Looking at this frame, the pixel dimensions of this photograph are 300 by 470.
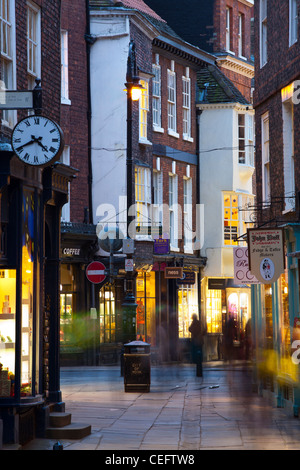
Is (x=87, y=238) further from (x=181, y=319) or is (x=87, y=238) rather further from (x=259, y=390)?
(x=259, y=390)

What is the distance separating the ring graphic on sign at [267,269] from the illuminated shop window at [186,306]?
20.9 meters

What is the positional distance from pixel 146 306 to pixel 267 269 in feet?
61.9

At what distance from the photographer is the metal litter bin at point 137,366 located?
23.1 m

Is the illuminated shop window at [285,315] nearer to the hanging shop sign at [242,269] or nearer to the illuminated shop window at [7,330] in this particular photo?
the hanging shop sign at [242,269]

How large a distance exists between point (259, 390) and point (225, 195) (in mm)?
19222

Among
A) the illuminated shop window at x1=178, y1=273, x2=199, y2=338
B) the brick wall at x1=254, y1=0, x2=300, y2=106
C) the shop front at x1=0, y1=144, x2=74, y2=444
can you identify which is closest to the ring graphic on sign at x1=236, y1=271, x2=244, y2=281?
the brick wall at x1=254, y1=0, x2=300, y2=106

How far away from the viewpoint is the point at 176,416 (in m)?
18.3

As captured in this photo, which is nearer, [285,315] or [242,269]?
[285,315]

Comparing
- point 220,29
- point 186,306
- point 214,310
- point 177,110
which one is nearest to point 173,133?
point 177,110

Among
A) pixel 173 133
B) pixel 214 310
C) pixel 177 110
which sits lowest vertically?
pixel 214 310

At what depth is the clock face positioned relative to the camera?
1369 cm

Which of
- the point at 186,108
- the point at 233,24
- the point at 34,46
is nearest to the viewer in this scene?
the point at 34,46

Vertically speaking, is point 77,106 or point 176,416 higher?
point 77,106

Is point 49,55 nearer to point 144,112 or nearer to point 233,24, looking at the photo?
point 144,112
